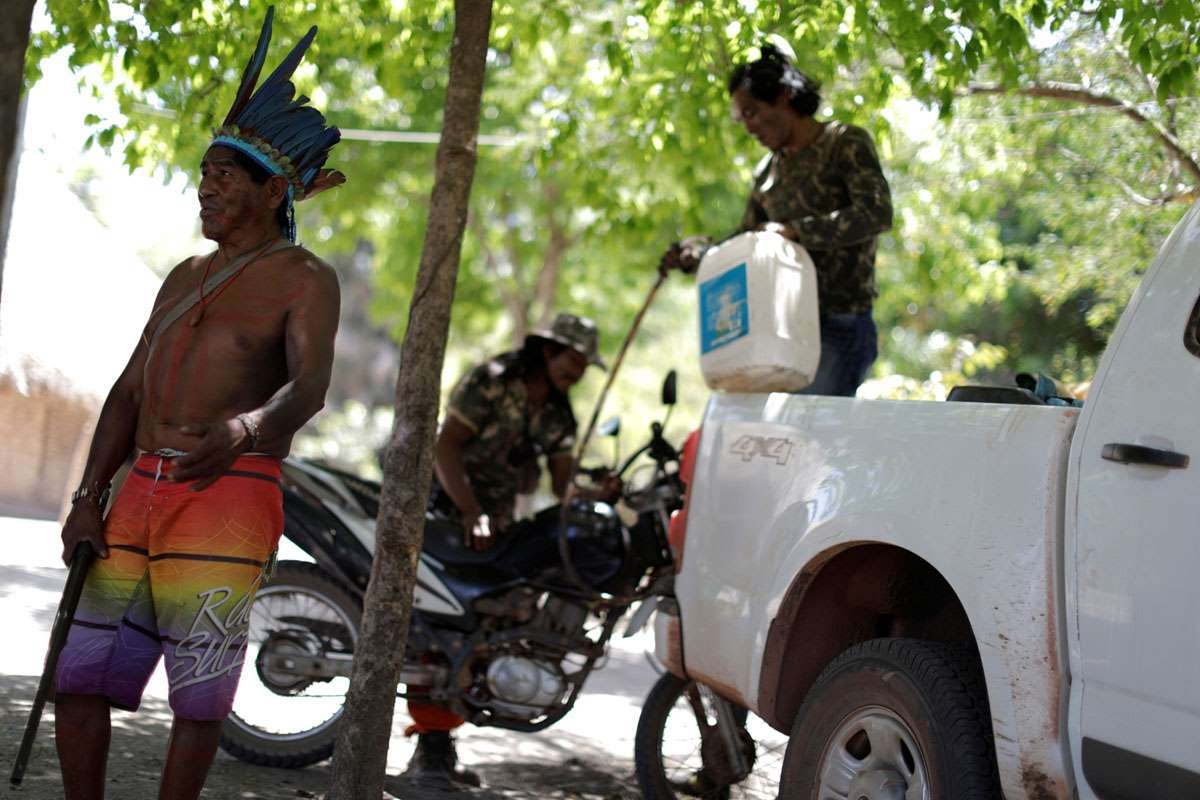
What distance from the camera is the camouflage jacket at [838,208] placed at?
5.35 meters

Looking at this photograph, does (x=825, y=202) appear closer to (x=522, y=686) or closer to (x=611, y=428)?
(x=611, y=428)

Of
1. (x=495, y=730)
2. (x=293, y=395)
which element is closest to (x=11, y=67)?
(x=293, y=395)

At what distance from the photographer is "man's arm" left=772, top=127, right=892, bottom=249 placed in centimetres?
533

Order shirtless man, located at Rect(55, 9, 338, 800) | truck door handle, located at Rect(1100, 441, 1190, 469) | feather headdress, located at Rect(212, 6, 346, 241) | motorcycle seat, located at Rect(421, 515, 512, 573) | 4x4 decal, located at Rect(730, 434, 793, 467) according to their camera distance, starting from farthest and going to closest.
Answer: motorcycle seat, located at Rect(421, 515, 512, 573)
4x4 decal, located at Rect(730, 434, 793, 467)
feather headdress, located at Rect(212, 6, 346, 241)
shirtless man, located at Rect(55, 9, 338, 800)
truck door handle, located at Rect(1100, 441, 1190, 469)

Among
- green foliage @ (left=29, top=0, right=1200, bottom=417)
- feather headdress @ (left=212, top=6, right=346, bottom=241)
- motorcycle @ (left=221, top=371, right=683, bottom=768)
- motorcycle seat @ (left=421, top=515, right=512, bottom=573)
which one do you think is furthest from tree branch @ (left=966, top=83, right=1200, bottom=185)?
feather headdress @ (left=212, top=6, right=346, bottom=241)

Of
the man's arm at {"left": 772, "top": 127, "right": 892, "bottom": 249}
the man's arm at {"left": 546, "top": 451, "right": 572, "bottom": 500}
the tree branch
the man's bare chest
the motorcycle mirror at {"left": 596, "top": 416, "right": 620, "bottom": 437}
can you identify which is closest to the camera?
the man's bare chest

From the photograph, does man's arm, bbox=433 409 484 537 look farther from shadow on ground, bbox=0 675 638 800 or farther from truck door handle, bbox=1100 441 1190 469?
truck door handle, bbox=1100 441 1190 469

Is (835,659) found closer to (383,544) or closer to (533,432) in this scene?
(383,544)

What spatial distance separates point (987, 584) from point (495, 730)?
4948mm

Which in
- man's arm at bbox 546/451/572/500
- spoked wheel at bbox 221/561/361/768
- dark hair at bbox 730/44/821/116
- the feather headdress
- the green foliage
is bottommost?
spoked wheel at bbox 221/561/361/768

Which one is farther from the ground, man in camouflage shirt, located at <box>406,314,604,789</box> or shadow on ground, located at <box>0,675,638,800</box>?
man in camouflage shirt, located at <box>406,314,604,789</box>

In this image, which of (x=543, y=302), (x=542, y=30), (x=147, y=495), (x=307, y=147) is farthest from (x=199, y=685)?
(x=543, y=302)

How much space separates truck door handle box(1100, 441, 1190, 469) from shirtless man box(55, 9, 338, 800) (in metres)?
1.91

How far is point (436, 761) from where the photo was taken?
614 cm
